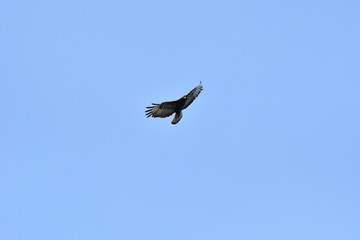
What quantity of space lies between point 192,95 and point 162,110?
2.65 metres

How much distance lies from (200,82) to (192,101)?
1372 mm

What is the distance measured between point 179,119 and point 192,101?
146 centimetres

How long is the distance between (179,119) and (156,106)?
110 inches

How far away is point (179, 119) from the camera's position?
54750mm

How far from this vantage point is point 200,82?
181 ft

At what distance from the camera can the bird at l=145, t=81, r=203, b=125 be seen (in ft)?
172

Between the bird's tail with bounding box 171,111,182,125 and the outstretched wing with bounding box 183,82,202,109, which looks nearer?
the outstretched wing with bounding box 183,82,202,109

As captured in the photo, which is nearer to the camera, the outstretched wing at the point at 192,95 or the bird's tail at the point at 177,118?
the outstretched wing at the point at 192,95

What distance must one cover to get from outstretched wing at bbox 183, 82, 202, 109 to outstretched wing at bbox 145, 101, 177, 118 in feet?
3.44

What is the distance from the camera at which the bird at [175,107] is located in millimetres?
52531

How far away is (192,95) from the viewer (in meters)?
54.6

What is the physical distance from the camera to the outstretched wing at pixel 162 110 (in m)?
52.4

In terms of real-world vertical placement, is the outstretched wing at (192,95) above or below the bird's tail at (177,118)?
above

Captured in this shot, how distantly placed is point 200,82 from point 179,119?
2.81 m
